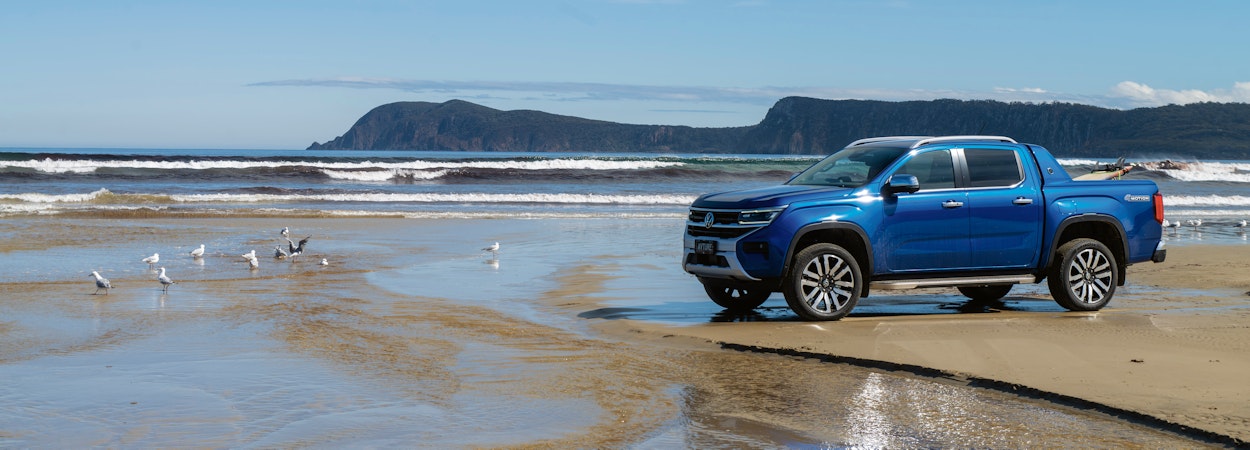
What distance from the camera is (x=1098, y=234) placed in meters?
11.6

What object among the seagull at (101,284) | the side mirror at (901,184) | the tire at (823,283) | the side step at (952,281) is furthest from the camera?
the seagull at (101,284)

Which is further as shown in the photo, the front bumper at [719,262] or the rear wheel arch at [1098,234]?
the rear wheel arch at [1098,234]

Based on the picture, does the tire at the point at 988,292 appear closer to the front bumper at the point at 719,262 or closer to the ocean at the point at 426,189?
the front bumper at the point at 719,262

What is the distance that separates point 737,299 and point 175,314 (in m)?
5.09

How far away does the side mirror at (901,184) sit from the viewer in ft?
34.2

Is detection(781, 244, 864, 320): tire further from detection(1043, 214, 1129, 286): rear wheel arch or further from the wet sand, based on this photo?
detection(1043, 214, 1129, 286): rear wheel arch

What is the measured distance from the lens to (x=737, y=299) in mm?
11438

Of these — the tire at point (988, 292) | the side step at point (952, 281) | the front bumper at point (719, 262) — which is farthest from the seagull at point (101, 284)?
the tire at point (988, 292)

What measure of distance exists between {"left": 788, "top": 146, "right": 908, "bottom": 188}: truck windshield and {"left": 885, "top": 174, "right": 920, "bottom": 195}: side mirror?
0.66 ft

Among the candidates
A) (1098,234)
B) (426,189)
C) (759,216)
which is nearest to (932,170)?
(759,216)

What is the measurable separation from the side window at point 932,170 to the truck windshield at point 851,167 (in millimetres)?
161

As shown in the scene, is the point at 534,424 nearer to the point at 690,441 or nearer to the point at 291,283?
the point at 690,441

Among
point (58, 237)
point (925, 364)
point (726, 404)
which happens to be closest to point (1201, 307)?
point (925, 364)

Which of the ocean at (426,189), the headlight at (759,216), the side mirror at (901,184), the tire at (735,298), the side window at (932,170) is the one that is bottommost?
the ocean at (426,189)
